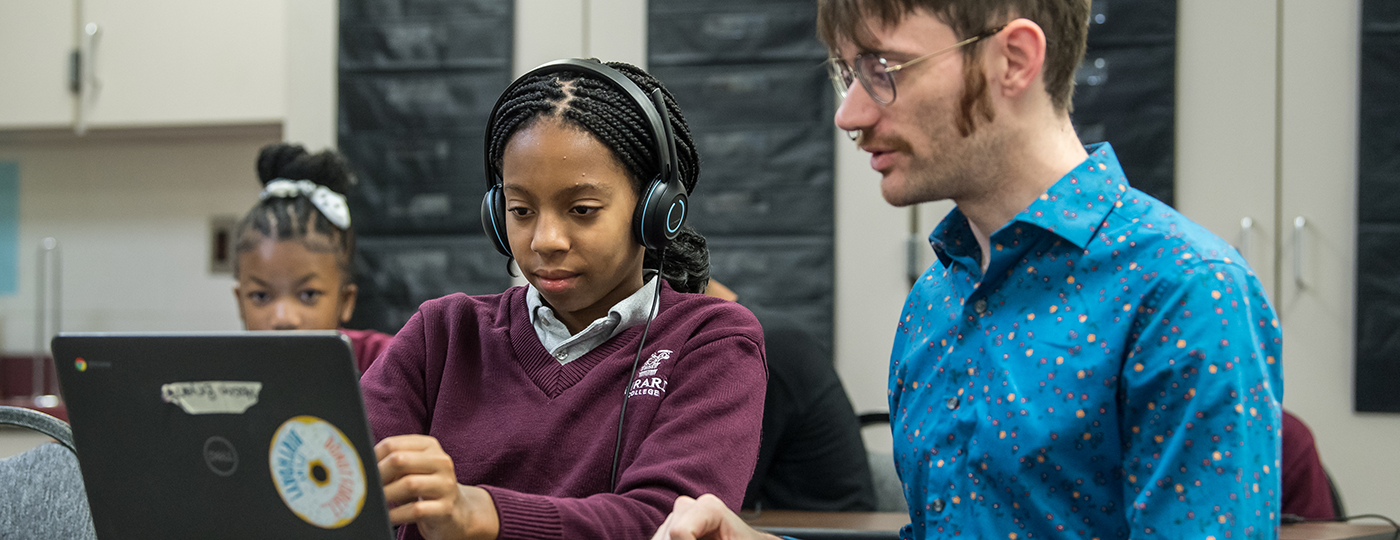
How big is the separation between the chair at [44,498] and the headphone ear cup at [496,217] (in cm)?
47

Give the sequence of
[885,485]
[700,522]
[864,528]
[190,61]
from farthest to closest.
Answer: [190,61] → [885,485] → [864,528] → [700,522]

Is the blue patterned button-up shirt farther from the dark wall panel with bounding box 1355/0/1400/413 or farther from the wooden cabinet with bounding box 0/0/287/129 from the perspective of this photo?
the wooden cabinet with bounding box 0/0/287/129

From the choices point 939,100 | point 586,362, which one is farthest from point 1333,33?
point 586,362

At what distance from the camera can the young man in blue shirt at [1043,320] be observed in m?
0.67

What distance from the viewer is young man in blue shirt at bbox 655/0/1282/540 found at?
0.67 m

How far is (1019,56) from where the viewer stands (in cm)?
83

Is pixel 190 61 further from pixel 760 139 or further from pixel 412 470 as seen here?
pixel 412 470

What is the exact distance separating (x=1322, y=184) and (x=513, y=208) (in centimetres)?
208

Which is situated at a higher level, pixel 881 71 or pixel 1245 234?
pixel 881 71

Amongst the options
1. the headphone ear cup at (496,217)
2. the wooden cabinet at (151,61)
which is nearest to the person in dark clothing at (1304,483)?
the headphone ear cup at (496,217)

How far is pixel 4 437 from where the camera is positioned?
8.52 feet

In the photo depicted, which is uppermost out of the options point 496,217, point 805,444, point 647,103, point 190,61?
point 190,61

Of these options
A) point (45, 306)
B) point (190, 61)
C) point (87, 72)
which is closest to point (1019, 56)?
point (190, 61)

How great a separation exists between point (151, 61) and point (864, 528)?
8.07ft
